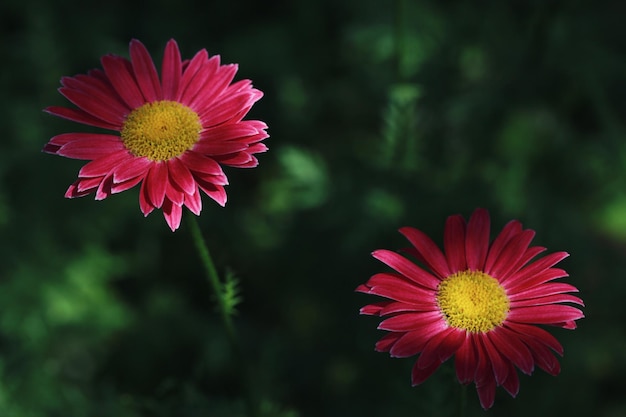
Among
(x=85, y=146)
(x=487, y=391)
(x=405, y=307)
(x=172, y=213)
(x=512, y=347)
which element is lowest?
(x=487, y=391)

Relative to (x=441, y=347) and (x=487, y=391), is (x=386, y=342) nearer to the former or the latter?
(x=441, y=347)

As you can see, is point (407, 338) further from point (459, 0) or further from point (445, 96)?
point (459, 0)

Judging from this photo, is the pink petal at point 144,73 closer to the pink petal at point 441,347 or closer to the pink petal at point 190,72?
the pink petal at point 190,72

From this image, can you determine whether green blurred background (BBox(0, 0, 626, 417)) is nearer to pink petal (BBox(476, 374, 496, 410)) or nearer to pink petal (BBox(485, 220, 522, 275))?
pink petal (BBox(485, 220, 522, 275))

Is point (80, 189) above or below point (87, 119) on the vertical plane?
below

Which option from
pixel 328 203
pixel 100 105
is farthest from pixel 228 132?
pixel 328 203

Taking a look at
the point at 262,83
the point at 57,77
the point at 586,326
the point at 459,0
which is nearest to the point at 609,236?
the point at 586,326
